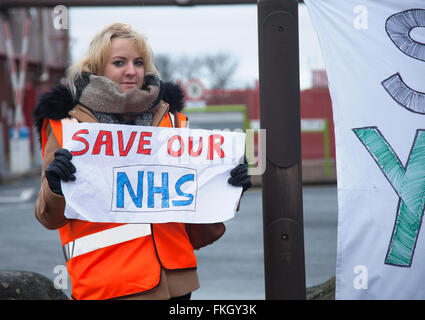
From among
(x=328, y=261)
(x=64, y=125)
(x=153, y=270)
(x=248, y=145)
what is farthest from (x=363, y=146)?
(x=328, y=261)

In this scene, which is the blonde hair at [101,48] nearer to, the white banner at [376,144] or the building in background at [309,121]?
the white banner at [376,144]

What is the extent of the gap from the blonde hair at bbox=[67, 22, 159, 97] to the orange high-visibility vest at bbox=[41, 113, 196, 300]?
240 mm

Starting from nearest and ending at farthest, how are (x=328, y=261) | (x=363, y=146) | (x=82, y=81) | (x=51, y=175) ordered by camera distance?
(x=51, y=175), (x=82, y=81), (x=363, y=146), (x=328, y=261)

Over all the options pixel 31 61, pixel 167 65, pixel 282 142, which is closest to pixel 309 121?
pixel 31 61

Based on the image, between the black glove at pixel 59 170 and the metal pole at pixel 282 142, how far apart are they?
863 mm

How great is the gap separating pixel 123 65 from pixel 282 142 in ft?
2.52

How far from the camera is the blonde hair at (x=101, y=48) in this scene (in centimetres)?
274

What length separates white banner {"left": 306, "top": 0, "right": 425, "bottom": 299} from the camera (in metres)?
2.95

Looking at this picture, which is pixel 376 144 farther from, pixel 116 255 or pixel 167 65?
pixel 167 65

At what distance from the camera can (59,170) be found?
2562mm

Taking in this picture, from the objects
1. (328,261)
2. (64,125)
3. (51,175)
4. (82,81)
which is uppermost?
(82,81)

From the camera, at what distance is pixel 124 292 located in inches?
102

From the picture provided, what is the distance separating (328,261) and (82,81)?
16.7 ft
